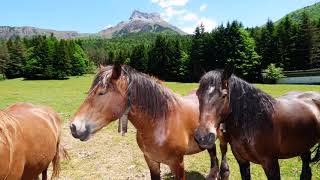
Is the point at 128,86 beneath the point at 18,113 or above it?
above

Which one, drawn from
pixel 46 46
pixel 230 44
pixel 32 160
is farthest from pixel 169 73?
pixel 32 160

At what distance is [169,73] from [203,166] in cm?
6126

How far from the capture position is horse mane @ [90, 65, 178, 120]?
5.93m

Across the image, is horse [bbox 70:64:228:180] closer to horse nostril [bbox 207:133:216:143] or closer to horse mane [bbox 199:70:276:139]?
horse mane [bbox 199:70:276:139]

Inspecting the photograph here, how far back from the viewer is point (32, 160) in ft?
18.4

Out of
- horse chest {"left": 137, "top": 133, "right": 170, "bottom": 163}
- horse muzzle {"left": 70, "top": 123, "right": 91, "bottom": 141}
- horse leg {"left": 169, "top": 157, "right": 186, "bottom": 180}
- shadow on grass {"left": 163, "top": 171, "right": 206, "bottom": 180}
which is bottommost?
shadow on grass {"left": 163, "top": 171, "right": 206, "bottom": 180}

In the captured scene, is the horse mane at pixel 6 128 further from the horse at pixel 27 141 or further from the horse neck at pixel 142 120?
the horse neck at pixel 142 120

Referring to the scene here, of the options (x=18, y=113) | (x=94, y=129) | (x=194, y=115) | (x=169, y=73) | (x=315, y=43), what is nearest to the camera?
(x=94, y=129)

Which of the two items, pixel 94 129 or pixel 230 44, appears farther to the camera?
pixel 230 44

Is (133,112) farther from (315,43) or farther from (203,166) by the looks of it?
(315,43)

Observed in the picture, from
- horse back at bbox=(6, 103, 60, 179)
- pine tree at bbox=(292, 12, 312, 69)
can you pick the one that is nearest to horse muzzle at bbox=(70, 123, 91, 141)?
horse back at bbox=(6, 103, 60, 179)

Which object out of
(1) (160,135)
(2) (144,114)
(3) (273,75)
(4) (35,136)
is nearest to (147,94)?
(2) (144,114)

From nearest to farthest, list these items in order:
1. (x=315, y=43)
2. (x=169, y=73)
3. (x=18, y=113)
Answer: (x=18, y=113)
(x=315, y=43)
(x=169, y=73)

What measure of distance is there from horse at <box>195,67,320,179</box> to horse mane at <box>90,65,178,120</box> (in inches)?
44.7
